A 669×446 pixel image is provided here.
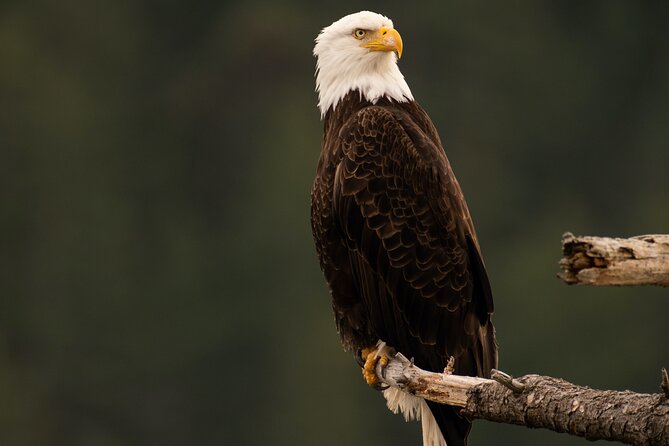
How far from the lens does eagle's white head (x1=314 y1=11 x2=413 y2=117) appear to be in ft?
13.9

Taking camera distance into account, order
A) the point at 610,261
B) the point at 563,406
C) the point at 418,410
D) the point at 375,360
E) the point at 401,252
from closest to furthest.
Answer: the point at 610,261
the point at 563,406
the point at 401,252
the point at 375,360
the point at 418,410

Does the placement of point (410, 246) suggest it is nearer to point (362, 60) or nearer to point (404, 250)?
point (404, 250)

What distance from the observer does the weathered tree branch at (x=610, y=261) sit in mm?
2201

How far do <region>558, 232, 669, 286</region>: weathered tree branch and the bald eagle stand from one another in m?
1.50

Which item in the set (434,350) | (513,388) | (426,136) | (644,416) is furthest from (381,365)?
(644,416)

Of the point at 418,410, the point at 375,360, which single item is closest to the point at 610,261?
the point at 375,360

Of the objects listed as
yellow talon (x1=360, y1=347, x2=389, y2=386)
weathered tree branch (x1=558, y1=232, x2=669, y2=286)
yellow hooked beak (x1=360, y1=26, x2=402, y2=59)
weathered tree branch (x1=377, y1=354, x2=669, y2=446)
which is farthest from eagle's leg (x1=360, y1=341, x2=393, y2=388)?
weathered tree branch (x1=558, y1=232, x2=669, y2=286)

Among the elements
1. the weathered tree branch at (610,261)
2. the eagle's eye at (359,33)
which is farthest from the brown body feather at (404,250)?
the weathered tree branch at (610,261)

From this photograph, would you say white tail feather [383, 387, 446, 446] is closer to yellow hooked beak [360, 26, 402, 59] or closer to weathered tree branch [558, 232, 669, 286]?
A: yellow hooked beak [360, 26, 402, 59]

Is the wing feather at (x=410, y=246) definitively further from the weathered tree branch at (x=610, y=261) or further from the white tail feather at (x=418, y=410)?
the weathered tree branch at (x=610, y=261)

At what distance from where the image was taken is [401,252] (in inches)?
150

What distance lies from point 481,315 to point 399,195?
55 centimetres

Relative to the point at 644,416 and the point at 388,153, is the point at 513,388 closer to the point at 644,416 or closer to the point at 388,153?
the point at 644,416

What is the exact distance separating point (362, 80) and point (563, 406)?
2.04 m
